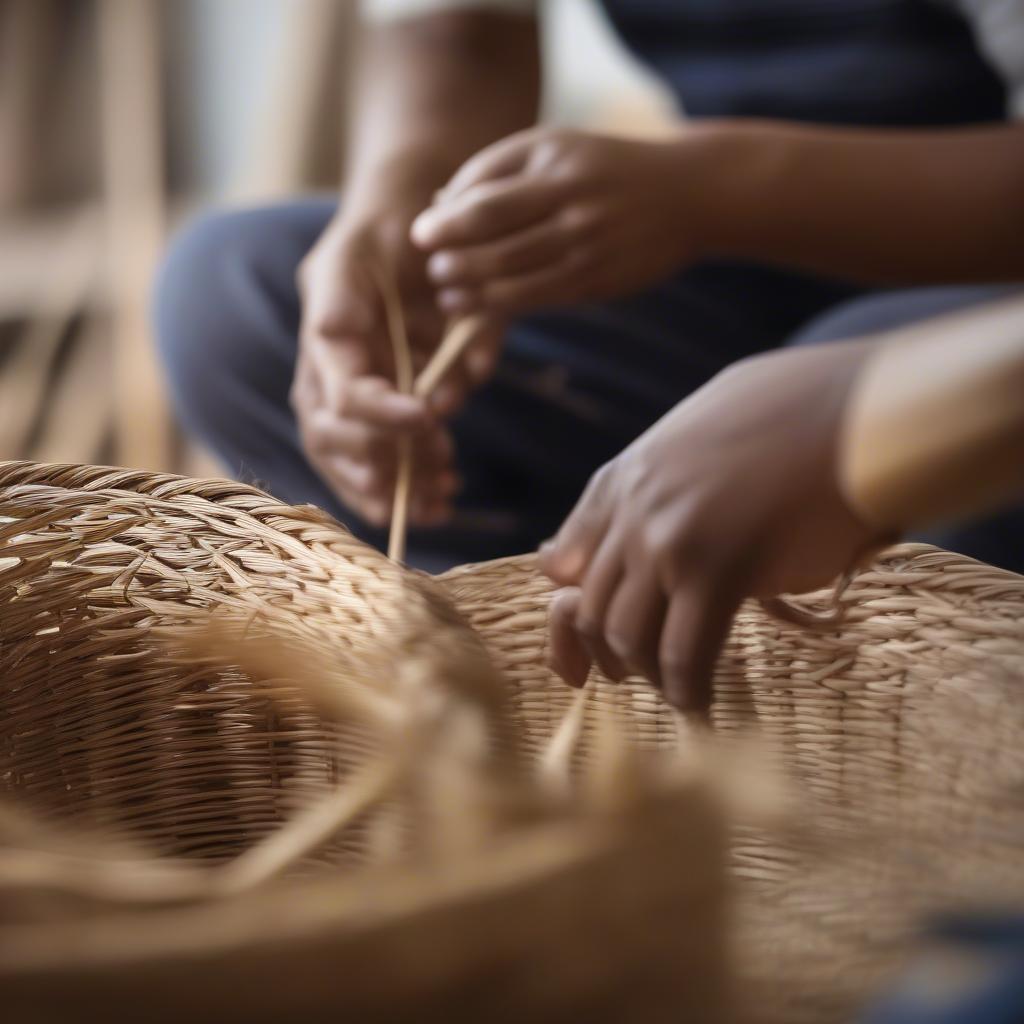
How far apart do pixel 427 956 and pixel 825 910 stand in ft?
0.74

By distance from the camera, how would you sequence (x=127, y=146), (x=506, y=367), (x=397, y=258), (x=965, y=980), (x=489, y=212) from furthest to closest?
1. (x=127, y=146)
2. (x=506, y=367)
3. (x=397, y=258)
4. (x=489, y=212)
5. (x=965, y=980)

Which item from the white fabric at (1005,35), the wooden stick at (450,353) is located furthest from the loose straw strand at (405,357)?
the white fabric at (1005,35)

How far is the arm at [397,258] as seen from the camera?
2.02 feet

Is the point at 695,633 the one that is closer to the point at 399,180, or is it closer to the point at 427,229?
the point at 427,229

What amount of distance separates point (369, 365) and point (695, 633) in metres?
0.36

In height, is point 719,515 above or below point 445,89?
below

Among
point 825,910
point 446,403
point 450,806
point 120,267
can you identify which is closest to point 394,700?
point 450,806

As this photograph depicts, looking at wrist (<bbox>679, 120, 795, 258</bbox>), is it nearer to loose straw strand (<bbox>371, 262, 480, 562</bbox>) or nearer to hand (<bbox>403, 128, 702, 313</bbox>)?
hand (<bbox>403, 128, 702, 313</bbox>)

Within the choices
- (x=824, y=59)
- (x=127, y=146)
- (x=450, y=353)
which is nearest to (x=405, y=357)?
(x=450, y=353)

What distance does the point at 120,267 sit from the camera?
1699 mm

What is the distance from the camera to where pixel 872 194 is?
2.06 feet

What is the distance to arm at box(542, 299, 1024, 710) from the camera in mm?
249

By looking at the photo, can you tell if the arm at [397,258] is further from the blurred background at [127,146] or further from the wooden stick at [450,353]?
the blurred background at [127,146]

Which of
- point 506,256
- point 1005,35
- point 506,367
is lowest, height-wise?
point 506,367
